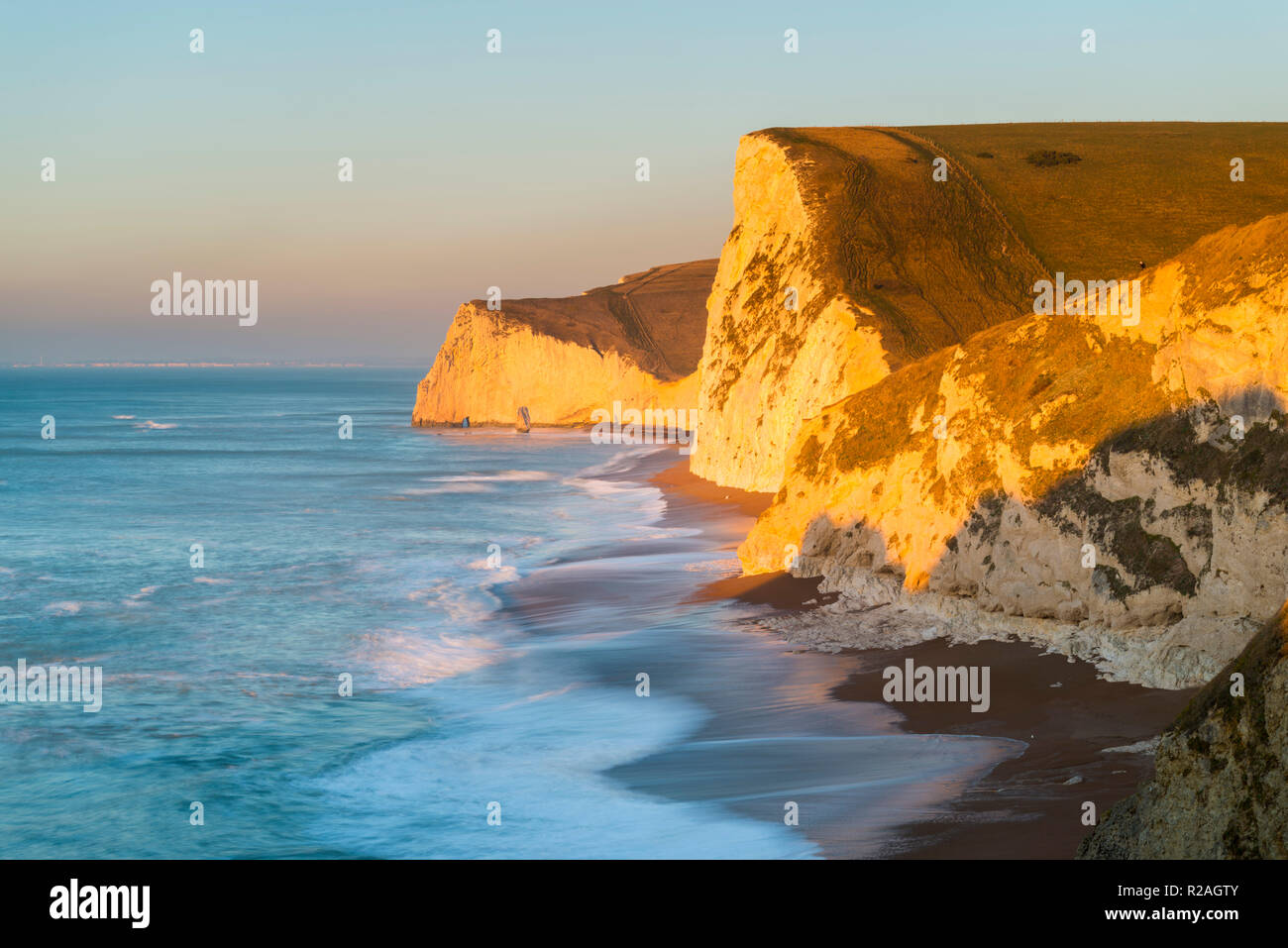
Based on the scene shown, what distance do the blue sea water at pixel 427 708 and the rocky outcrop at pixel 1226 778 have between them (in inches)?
125

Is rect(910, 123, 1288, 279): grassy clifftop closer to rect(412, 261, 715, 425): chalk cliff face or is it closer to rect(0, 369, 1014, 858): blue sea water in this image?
rect(0, 369, 1014, 858): blue sea water

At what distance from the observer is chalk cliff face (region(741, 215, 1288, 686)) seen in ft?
48.6

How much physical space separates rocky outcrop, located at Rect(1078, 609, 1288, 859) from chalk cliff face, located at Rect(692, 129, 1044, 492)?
27191 millimetres

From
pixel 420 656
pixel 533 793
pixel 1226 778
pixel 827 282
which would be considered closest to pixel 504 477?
pixel 827 282

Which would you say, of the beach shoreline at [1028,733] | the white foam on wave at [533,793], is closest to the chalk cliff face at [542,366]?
the beach shoreline at [1028,733]

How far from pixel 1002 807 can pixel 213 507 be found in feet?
133

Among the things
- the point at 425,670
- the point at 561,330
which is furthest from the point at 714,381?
the point at 561,330

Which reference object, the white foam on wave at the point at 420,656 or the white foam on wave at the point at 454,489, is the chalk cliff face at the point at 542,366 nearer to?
the white foam on wave at the point at 454,489

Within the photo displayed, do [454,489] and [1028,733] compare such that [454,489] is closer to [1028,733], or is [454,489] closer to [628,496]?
[628,496]

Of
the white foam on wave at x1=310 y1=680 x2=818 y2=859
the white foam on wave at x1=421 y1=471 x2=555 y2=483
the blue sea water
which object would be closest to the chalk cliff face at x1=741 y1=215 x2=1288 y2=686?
the blue sea water

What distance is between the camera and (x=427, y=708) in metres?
17.3

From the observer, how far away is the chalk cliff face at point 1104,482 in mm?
14828

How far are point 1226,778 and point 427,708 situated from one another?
39.9 feet
